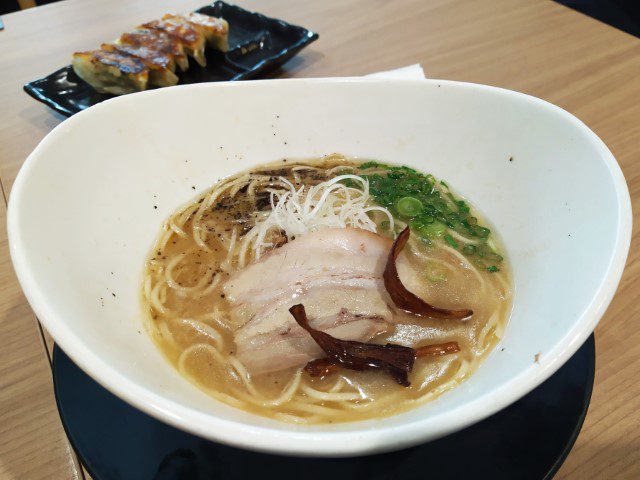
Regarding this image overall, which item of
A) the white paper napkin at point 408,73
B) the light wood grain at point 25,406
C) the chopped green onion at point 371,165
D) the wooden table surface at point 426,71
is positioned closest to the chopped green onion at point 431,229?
the chopped green onion at point 371,165

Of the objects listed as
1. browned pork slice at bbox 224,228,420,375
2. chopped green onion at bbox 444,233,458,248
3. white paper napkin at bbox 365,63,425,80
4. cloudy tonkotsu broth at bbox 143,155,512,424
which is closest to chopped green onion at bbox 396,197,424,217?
cloudy tonkotsu broth at bbox 143,155,512,424

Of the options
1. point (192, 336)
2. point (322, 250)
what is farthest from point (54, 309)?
point (322, 250)

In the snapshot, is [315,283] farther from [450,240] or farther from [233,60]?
[233,60]

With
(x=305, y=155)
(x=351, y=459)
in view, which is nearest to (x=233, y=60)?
(x=305, y=155)

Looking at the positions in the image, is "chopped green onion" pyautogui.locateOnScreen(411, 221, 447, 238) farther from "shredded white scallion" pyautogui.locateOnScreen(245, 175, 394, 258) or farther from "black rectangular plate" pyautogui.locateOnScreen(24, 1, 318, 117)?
"black rectangular plate" pyautogui.locateOnScreen(24, 1, 318, 117)

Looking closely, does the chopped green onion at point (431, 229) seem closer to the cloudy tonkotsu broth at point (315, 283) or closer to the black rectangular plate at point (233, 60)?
the cloudy tonkotsu broth at point (315, 283)

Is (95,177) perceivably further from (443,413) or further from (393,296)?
(443,413)
